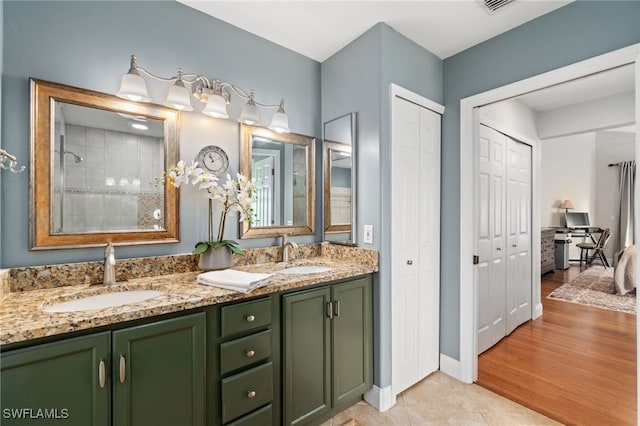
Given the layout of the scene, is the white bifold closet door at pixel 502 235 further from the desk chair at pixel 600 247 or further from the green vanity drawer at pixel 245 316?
the desk chair at pixel 600 247

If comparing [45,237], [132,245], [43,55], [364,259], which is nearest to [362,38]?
[364,259]

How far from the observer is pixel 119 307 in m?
1.20


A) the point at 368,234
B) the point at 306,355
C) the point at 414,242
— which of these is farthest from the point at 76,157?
the point at 414,242

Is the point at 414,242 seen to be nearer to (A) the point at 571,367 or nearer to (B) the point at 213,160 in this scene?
(B) the point at 213,160

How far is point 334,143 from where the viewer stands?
242cm

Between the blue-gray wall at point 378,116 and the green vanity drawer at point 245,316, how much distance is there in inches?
34.1

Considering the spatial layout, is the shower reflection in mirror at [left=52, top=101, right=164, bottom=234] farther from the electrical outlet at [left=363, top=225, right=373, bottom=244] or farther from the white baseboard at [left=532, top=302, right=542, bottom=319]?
the white baseboard at [left=532, top=302, right=542, bottom=319]

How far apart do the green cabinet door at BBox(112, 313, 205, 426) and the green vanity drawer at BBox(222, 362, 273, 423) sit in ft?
0.39

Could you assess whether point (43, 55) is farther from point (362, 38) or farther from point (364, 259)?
point (364, 259)

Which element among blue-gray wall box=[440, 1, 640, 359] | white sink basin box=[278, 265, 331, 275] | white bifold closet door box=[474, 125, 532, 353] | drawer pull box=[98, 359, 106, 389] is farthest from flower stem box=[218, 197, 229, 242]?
white bifold closet door box=[474, 125, 532, 353]

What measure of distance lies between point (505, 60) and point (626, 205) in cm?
775

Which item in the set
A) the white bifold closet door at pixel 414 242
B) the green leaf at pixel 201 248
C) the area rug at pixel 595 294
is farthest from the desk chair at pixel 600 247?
the green leaf at pixel 201 248

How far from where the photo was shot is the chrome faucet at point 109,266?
1520mm

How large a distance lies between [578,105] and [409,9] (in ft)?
10.4
